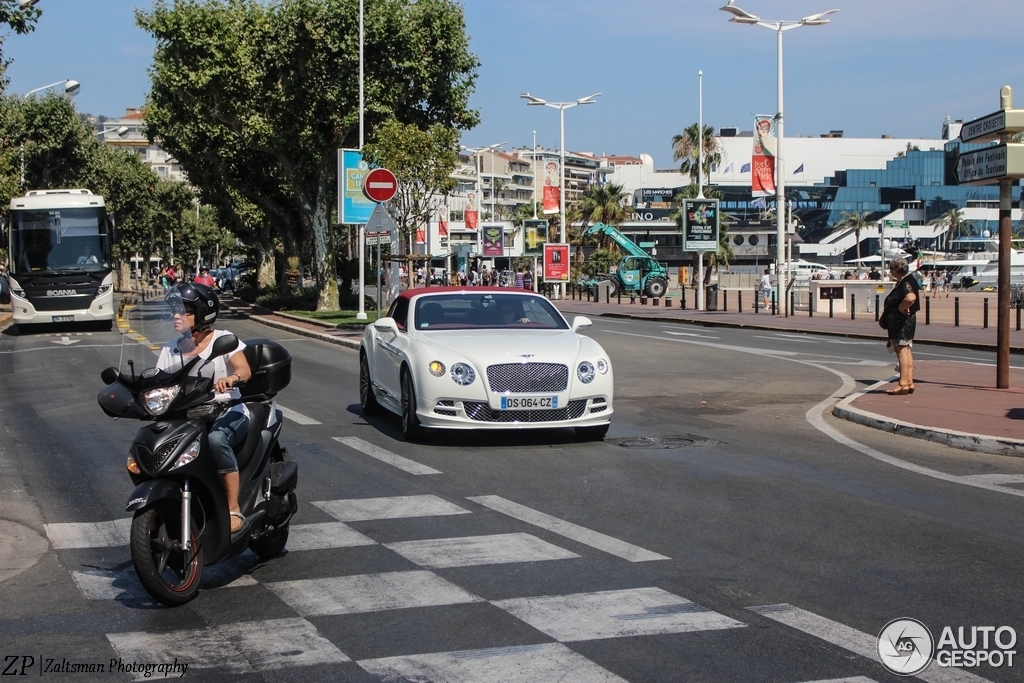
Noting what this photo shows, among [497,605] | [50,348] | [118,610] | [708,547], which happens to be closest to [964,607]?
[708,547]

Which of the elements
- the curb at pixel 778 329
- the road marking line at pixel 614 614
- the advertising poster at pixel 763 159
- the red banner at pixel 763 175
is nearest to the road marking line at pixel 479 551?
the road marking line at pixel 614 614

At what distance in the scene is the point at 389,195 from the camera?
85.7 feet

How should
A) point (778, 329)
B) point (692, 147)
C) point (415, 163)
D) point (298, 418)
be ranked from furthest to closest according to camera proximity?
point (692, 147)
point (778, 329)
point (415, 163)
point (298, 418)

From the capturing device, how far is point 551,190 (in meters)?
57.6

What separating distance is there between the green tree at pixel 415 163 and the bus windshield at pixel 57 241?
337 inches

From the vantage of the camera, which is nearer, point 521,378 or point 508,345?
point 521,378

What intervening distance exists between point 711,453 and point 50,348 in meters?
19.4

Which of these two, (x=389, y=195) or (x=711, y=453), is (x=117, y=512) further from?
(x=389, y=195)

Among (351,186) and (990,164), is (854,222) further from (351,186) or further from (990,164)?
(990,164)

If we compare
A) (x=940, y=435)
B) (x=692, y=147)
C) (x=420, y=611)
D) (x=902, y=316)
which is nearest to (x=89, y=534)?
(x=420, y=611)

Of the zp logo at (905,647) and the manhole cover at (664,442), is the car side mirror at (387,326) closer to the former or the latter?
the manhole cover at (664,442)

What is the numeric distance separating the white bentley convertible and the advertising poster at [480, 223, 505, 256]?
2147 inches

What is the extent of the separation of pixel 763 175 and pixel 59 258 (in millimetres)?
22610

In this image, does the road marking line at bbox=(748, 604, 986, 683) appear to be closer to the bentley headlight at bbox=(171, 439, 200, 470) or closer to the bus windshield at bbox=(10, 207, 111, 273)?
the bentley headlight at bbox=(171, 439, 200, 470)
